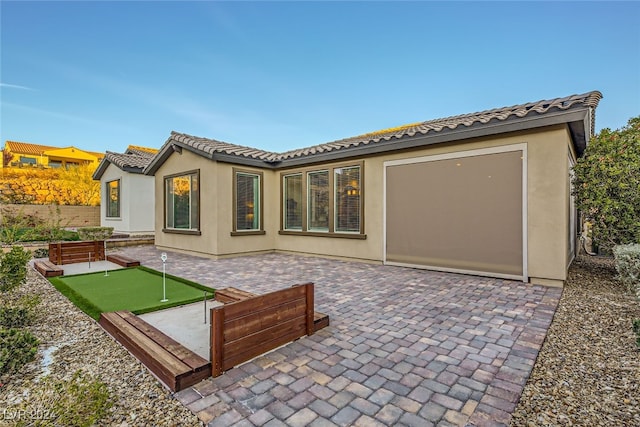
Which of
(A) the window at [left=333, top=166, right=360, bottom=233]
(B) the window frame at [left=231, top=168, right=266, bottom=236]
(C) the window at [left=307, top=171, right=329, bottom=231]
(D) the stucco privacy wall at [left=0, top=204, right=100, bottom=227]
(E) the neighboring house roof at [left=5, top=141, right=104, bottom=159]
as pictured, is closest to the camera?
(A) the window at [left=333, top=166, right=360, bottom=233]

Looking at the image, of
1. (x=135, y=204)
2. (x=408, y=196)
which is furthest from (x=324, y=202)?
(x=135, y=204)

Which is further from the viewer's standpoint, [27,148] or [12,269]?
[27,148]

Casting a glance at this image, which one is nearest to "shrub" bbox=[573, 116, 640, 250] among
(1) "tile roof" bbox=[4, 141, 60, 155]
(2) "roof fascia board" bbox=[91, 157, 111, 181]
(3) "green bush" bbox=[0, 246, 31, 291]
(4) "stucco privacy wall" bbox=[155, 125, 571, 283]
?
→ (4) "stucco privacy wall" bbox=[155, 125, 571, 283]

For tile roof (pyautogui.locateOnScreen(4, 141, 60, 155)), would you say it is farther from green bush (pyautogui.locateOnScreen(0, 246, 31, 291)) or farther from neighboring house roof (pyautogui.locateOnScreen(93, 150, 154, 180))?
green bush (pyautogui.locateOnScreen(0, 246, 31, 291))

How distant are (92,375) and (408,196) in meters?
6.86

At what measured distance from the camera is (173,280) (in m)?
6.60

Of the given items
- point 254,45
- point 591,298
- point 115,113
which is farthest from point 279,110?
point 591,298

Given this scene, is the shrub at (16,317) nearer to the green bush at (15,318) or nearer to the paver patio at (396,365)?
the green bush at (15,318)

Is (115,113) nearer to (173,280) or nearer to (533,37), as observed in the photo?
(173,280)

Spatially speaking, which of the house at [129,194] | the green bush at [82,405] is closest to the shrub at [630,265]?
the green bush at [82,405]

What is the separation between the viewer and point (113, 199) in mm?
16047

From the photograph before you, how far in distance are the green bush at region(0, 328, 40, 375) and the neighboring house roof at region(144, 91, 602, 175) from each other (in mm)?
6481

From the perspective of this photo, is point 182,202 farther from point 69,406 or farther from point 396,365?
point 396,365

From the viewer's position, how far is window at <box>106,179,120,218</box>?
1559 centimetres
